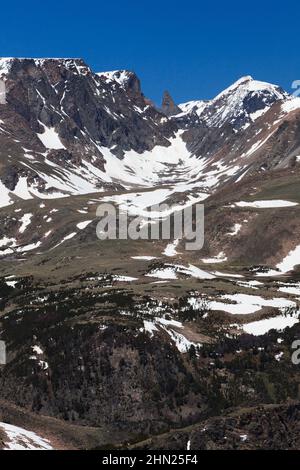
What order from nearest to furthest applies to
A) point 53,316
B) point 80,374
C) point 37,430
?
point 37,430, point 80,374, point 53,316

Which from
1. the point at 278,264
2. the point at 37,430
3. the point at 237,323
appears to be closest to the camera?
the point at 37,430

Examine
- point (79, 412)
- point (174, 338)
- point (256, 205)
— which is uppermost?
point (256, 205)

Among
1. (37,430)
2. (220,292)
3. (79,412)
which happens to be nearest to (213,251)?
(220,292)

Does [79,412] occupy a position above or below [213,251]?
below

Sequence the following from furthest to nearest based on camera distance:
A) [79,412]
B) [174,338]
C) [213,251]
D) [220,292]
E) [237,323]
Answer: [213,251]
[220,292]
[237,323]
[174,338]
[79,412]

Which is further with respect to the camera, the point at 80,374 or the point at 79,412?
the point at 80,374

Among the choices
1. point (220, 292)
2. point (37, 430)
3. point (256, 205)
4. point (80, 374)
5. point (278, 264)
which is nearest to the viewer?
point (37, 430)
